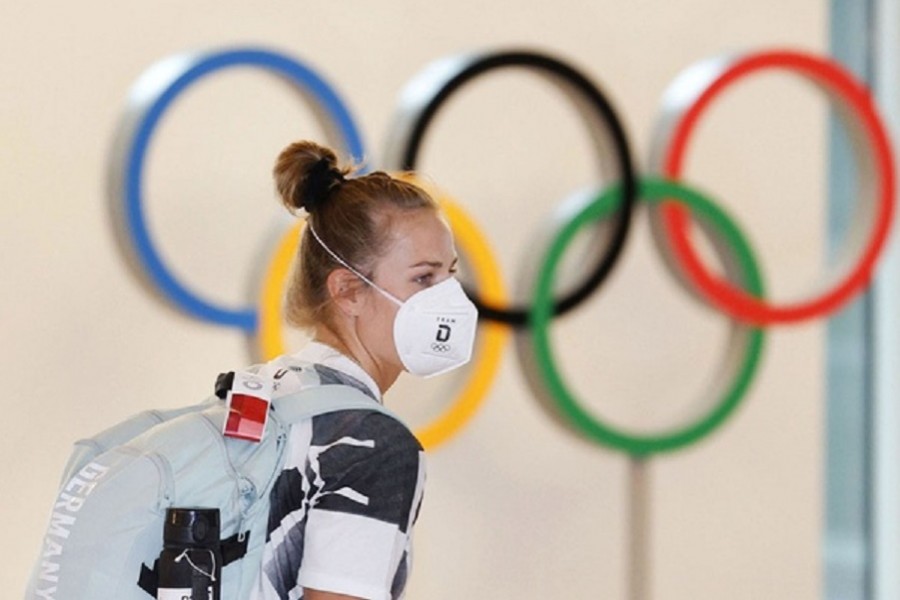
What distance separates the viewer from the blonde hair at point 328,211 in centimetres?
205

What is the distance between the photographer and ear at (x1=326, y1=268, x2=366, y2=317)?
6.77 ft

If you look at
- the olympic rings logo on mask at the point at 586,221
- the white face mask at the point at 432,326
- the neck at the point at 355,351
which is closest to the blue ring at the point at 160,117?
the olympic rings logo on mask at the point at 586,221

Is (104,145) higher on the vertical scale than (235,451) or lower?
higher

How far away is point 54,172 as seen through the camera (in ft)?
11.4

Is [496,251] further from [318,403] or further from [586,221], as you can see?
[318,403]

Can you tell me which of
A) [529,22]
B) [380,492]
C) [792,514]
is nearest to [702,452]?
[792,514]

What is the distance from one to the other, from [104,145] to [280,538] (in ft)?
6.00

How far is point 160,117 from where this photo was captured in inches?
136

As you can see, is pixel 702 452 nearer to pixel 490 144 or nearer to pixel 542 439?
pixel 542 439

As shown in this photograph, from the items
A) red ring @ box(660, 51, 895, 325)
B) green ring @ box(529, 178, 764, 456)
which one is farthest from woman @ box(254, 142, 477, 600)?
red ring @ box(660, 51, 895, 325)

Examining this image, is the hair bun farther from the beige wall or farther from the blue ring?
the beige wall

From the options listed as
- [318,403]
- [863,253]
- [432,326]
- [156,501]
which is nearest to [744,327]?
[863,253]

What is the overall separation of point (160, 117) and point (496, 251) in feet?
3.09

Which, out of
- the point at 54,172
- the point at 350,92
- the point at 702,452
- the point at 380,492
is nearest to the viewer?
the point at 380,492
